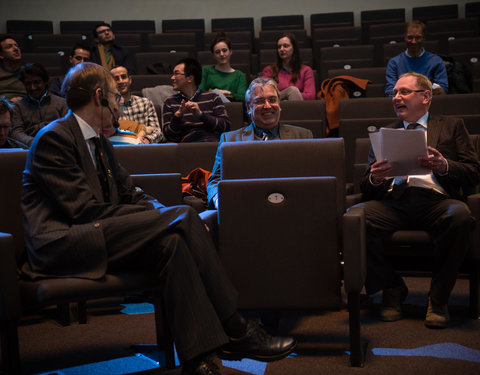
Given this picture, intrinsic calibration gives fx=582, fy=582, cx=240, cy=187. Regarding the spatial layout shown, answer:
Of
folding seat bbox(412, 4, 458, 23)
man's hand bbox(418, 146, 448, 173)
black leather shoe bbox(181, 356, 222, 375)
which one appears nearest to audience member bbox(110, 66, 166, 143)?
man's hand bbox(418, 146, 448, 173)

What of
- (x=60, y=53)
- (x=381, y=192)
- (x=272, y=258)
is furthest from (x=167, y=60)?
(x=272, y=258)

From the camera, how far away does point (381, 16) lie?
22.6ft

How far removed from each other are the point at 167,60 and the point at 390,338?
14.1 ft

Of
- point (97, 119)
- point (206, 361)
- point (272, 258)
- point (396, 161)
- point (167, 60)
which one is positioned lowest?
point (206, 361)

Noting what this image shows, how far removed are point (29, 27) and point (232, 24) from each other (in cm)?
240

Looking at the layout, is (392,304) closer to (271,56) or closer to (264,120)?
(264,120)

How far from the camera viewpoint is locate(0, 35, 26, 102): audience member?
14.9ft

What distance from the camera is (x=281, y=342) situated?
1.70 meters

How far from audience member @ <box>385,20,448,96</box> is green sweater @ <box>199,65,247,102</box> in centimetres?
108

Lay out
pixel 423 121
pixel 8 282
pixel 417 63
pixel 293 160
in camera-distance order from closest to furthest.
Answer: pixel 8 282, pixel 293 160, pixel 423 121, pixel 417 63

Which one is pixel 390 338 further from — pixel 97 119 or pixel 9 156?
pixel 9 156

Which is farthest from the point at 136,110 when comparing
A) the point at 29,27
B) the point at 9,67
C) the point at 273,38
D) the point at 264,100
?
the point at 29,27

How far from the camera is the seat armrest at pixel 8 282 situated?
56.9 inches

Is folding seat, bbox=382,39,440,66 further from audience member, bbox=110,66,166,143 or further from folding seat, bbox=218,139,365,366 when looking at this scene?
folding seat, bbox=218,139,365,366
